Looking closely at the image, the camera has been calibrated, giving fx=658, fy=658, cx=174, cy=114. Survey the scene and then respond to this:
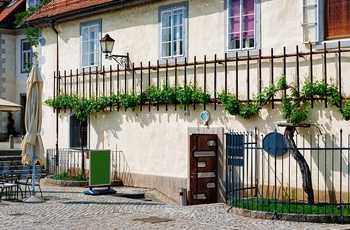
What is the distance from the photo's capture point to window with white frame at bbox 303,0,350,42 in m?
14.5

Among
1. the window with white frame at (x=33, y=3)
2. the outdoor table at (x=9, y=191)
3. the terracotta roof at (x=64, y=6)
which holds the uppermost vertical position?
the window with white frame at (x=33, y=3)

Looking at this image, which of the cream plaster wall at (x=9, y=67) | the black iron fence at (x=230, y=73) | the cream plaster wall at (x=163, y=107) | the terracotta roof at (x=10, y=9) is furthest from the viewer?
the cream plaster wall at (x=9, y=67)

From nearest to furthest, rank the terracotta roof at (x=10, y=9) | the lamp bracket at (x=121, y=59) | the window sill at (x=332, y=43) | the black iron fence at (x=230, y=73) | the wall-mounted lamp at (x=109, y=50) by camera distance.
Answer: the window sill at (x=332, y=43) → the black iron fence at (x=230, y=73) → the wall-mounted lamp at (x=109, y=50) → the lamp bracket at (x=121, y=59) → the terracotta roof at (x=10, y=9)

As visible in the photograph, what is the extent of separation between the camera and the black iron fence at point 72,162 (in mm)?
20594

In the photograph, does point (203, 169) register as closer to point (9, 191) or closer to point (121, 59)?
point (9, 191)

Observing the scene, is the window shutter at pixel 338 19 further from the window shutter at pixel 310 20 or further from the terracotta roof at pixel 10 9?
the terracotta roof at pixel 10 9

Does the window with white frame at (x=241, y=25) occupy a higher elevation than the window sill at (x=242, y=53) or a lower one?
higher

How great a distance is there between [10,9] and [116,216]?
26.7 metres

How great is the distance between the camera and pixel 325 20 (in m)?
14.9

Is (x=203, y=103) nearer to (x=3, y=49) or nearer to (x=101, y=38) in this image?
(x=101, y=38)

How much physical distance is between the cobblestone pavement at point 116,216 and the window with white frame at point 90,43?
6.26 metres

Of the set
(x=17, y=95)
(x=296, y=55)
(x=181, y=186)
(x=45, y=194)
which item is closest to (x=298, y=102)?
(x=296, y=55)

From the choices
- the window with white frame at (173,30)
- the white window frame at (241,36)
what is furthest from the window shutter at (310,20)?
the window with white frame at (173,30)

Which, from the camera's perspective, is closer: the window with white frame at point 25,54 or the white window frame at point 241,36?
the white window frame at point 241,36
